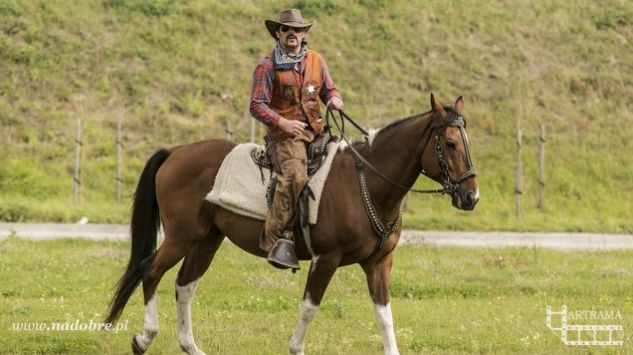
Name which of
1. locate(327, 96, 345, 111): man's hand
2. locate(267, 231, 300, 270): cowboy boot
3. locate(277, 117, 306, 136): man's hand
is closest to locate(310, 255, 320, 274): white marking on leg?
locate(267, 231, 300, 270): cowboy boot

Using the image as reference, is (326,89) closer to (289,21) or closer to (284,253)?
(289,21)

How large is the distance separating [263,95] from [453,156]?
193cm

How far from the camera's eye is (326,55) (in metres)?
34.8

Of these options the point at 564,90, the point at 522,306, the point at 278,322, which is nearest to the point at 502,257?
the point at 522,306

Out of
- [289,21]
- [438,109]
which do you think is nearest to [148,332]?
[289,21]

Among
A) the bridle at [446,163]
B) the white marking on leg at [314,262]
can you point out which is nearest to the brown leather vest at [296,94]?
the white marking on leg at [314,262]

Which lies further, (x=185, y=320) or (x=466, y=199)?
(x=185, y=320)

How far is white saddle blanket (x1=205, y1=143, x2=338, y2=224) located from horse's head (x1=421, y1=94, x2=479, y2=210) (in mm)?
1116

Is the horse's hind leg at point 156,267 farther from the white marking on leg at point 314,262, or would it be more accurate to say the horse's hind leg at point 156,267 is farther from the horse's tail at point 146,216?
the white marking on leg at point 314,262

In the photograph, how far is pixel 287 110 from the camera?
32.8ft

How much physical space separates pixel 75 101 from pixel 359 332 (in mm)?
22322

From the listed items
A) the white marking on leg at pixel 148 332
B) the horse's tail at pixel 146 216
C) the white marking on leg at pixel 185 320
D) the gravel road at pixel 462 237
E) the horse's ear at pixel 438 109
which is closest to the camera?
the horse's ear at pixel 438 109

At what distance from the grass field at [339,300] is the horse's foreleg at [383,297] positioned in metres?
0.87

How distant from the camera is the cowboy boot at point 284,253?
9.55 m
